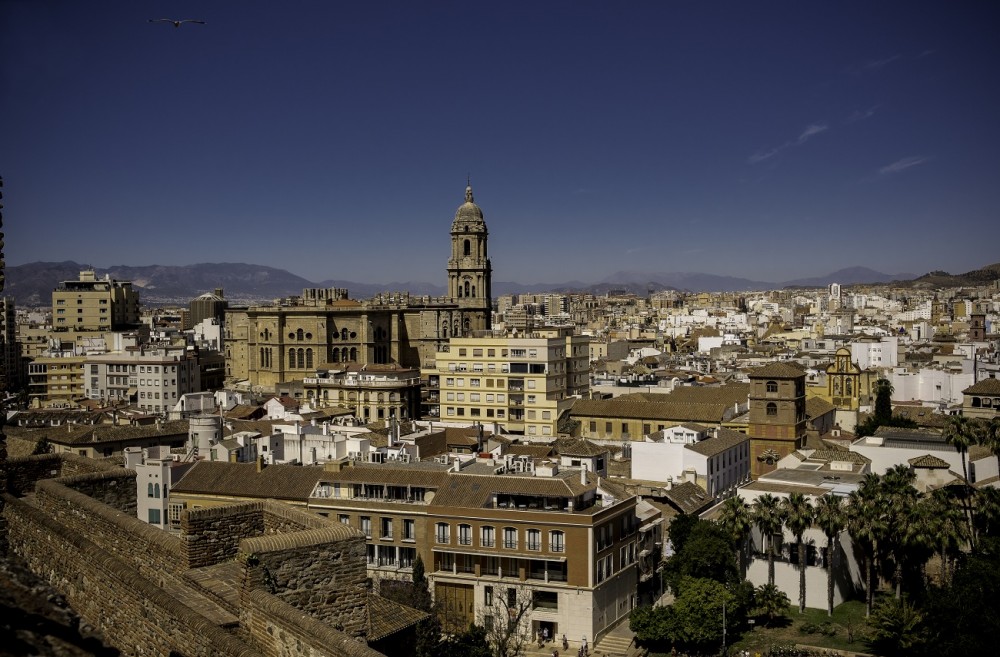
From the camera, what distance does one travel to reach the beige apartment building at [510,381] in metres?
56.4

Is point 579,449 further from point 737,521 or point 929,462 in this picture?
point 929,462

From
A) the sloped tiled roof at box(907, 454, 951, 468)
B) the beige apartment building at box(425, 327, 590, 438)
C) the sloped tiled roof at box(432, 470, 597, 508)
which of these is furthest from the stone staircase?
the beige apartment building at box(425, 327, 590, 438)

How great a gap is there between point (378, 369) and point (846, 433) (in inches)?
1209

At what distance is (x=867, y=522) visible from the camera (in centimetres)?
2856

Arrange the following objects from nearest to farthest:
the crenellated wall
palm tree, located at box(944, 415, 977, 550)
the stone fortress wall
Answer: the stone fortress wall < the crenellated wall < palm tree, located at box(944, 415, 977, 550)

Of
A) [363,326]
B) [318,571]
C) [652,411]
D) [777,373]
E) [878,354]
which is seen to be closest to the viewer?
[318,571]

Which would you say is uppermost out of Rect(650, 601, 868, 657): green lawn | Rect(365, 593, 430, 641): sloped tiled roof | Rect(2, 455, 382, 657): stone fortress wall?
Rect(2, 455, 382, 657): stone fortress wall

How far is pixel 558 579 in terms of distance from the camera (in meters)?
28.8

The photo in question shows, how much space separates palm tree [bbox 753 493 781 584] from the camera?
30.1 meters

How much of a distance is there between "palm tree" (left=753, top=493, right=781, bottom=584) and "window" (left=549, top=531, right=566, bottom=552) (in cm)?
654

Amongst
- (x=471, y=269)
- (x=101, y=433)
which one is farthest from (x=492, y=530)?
(x=471, y=269)

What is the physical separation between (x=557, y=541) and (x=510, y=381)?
94.0ft

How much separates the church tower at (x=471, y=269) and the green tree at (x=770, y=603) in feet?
183

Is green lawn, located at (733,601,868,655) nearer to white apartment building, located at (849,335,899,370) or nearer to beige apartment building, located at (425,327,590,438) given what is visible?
beige apartment building, located at (425,327,590,438)
